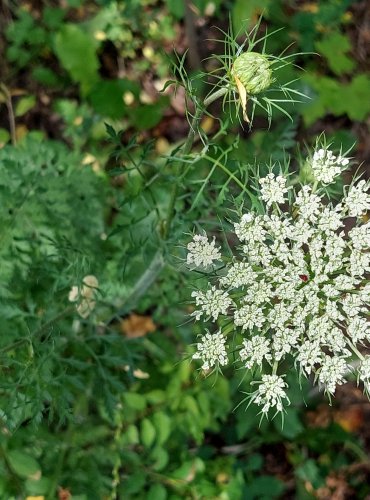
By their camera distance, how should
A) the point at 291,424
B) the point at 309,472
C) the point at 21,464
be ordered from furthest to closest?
the point at 309,472 → the point at 291,424 → the point at 21,464

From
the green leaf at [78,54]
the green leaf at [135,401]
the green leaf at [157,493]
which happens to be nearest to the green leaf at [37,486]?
the green leaf at [157,493]

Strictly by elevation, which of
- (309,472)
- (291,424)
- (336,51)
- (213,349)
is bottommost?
(309,472)

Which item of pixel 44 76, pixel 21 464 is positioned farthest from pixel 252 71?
pixel 44 76

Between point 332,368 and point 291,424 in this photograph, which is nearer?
point 332,368

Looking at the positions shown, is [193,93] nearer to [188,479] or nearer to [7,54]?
[188,479]

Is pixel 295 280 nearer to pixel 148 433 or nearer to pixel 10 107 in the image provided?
pixel 148 433

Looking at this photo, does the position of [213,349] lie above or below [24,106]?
above

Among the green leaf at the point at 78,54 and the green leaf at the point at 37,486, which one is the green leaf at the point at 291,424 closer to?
the green leaf at the point at 37,486

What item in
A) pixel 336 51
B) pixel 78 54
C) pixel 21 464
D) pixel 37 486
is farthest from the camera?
pixel 336 51
